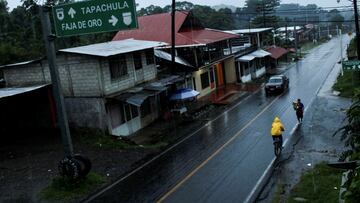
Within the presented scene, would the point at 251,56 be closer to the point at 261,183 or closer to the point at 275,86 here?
the point at 275,86

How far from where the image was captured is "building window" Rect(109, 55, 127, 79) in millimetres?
24047

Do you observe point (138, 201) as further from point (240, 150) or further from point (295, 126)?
point (295, 126)

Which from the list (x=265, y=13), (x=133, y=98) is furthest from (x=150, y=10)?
(x=133, y=98)

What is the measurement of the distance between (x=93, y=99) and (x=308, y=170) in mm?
Answer: 12178

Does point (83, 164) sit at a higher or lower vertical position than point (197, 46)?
lower

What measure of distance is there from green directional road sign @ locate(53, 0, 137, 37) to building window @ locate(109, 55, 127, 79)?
436 inches

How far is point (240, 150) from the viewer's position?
1983 centimetres

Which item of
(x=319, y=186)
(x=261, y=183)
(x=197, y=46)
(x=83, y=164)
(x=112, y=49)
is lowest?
(x=261, y=183)

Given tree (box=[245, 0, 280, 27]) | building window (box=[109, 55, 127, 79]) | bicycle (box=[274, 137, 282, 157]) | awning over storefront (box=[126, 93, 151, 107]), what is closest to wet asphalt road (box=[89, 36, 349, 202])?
bicycle (box=[274, 137, 282, 157])

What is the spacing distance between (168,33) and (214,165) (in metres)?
23.6

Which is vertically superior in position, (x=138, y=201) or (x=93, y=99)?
(x=93, y=99)

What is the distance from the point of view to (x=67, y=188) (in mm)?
15320

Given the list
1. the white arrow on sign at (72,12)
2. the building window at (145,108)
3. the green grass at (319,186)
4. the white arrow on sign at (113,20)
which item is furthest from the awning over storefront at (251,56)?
the white arrow on sign at (113,20)

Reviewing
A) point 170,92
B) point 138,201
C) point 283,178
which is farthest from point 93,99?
point 283,178
